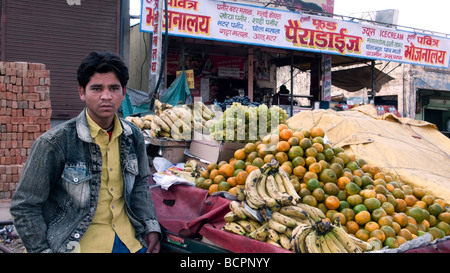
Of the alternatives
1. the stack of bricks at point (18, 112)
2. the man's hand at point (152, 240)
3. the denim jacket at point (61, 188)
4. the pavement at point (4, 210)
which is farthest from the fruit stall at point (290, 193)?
the pavement at point (4, 210)

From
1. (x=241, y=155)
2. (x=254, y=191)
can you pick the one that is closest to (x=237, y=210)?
(x=254, y=191)

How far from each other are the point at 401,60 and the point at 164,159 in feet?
35.5

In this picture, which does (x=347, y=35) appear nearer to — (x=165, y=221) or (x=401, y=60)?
(x=401, y=60)

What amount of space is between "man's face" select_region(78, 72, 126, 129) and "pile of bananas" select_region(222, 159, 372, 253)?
1.20 m

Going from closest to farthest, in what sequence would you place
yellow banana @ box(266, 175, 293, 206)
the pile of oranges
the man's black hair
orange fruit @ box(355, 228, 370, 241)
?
the man's black hair < yellow banana @ box(266, 175, 293, 206) < orange fruit @ box(355, 228, 370, 241) < the pile of oranges

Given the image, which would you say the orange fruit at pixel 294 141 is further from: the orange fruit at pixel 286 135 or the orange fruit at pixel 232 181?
the orange fruit at pixel 232 181

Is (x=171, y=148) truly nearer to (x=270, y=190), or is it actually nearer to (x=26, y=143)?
(x=270, y=190)

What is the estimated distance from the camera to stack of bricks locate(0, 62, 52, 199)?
504cm

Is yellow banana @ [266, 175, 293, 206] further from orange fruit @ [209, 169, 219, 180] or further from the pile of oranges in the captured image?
orange fruit @ [209, 169, 219, 180]

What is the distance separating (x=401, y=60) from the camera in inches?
481

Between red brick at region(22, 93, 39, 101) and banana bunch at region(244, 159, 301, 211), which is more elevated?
red brick at region(22, 93, 39, 101)

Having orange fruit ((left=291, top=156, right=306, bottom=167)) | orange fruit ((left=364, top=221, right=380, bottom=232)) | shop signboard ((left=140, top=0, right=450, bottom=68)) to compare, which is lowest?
orange fruit ((left=364, top=221, right=380, bottom=232))

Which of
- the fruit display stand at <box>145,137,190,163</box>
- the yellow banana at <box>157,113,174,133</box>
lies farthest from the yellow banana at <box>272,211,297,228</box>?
the yellow banana at <box>157,113,174,133</box>

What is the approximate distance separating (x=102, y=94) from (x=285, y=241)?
1505 millimetres
